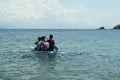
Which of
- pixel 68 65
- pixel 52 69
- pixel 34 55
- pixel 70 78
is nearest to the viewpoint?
pixel 70 78

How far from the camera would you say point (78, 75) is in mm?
19484

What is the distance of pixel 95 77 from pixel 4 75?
549 centimetres

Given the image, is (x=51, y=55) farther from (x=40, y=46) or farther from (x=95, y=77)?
(x=95, y=77)

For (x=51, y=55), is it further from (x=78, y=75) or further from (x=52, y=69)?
(x=78, y=75)

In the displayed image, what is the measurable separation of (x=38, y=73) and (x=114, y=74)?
4791 mm

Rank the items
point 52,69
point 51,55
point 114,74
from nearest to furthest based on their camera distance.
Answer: point 114,74 → point 52,69 → point 51,55

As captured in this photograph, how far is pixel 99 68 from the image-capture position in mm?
22703

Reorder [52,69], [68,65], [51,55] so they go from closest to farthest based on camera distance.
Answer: [52,69]
[68,65]
[51,55]

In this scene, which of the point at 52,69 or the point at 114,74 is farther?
the point at 52,69

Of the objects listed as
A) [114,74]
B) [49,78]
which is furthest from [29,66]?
[114,74]

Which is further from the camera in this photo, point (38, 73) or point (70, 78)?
point (38, 73)

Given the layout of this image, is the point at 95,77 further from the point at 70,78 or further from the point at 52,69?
the point at 52,69

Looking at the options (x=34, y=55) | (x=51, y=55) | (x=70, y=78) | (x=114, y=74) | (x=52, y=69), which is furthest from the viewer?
(x=34, y=55)

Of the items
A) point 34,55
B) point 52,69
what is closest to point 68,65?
point 52,69
